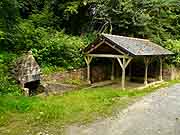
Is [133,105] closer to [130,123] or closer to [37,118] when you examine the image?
[130,123]

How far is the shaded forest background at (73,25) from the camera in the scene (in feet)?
56.0

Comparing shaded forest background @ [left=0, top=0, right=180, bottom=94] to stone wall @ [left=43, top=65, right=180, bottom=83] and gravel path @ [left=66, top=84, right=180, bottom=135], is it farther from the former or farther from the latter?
gravel path @ [left=66, top=84, right=180, bottom=135]

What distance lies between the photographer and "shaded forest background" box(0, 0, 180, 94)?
17.1m

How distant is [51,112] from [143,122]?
3106 mm

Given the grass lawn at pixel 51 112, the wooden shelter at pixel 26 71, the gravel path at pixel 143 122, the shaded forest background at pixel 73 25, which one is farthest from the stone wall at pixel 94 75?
the gravel path at pixel 143 122

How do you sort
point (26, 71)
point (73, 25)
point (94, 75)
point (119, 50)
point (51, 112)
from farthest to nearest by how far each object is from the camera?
point (73, 25), point (94, 75), point (119, 50), point (26, 71), point (51, 112)

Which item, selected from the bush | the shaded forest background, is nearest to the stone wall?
the shaded forest background

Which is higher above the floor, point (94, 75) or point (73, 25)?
point (73, 25)

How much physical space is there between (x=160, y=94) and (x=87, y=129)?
769 centimetres

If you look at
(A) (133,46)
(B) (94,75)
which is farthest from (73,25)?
(A) (133,46)

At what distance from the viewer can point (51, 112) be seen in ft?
35.4

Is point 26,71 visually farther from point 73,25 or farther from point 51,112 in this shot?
point 73,25

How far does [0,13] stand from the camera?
1608 centimetres

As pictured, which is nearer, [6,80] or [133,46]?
[6,80]
